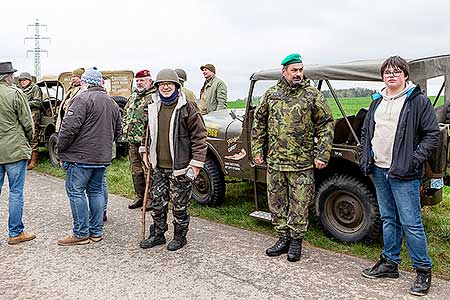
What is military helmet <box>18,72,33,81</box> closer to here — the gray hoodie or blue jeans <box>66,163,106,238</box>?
blue jeans <box>66,163,106,238</box>

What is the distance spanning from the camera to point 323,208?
4.85 meters

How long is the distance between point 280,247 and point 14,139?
9.05ft

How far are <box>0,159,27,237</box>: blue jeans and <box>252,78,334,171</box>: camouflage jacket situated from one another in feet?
8.20

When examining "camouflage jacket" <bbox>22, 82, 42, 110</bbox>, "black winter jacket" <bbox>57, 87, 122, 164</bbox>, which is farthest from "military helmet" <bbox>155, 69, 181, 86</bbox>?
"camouflage jacket" <bbox>22, 82, 42, 110</bbox>

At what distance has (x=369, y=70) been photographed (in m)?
4.42

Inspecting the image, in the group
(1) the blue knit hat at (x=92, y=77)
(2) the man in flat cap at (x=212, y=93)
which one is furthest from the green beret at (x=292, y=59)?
(2) the man in flat cap at (x=212, y=93)

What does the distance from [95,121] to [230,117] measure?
7.00ft

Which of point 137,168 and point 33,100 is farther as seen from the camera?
point 33,100

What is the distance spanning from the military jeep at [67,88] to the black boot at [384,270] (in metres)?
6.36

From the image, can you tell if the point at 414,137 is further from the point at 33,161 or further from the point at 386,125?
the point at 33,161

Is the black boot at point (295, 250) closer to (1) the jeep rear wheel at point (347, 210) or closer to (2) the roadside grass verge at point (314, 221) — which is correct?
(2) the roadside grass verge at point (314, 221)

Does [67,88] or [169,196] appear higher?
[67,88]

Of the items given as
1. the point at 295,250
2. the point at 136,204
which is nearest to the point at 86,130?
the point at 136,204

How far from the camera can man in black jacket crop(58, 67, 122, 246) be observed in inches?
181
